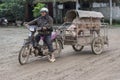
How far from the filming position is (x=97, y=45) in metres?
12.1

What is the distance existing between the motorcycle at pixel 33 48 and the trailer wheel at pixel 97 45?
4.08 feet

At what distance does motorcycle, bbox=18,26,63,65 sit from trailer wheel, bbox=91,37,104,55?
124 cm

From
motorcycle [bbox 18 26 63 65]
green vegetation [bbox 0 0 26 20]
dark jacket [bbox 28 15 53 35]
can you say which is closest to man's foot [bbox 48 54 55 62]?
motorcycle [bbox 18 26 63 65]

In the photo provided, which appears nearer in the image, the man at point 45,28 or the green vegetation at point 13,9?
the man at point 45,28

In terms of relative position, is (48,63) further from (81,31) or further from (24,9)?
(24,9)

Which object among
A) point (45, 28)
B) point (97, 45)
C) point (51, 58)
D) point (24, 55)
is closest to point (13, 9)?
point (97, 45)

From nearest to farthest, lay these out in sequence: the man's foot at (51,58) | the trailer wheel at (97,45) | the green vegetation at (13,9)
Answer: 1. the man's foot at (51,58)
2. the trailer wheel at (97,45)
3. the green vegetation at (13,9)

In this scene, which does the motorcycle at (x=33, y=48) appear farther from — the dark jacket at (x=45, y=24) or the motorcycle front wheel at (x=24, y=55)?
the dark jacket at (x=45, y=24)

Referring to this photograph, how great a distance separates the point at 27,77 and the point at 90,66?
207cm

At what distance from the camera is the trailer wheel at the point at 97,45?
11914mm

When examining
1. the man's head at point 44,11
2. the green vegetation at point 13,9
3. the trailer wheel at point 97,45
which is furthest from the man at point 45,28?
the green vegetation at point 13,9

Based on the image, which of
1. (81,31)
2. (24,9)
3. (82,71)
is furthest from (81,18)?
(24,9)

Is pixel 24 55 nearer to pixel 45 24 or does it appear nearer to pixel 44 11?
pixel 45 24

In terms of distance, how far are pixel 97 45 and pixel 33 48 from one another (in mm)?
2609
